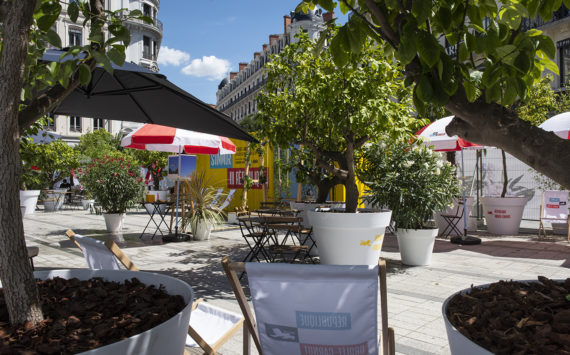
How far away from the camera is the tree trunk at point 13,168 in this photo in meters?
1.71

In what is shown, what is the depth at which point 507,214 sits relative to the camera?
9.86 m

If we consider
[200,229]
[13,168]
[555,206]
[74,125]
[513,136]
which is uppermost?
[74,125]

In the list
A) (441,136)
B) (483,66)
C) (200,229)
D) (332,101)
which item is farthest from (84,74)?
(441,136)

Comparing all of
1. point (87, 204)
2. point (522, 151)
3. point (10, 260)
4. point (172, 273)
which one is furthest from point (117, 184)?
point (87, 204)

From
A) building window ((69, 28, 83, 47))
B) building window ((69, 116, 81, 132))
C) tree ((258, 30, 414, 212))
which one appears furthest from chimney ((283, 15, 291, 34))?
tree ((258, 30, 414, 212))

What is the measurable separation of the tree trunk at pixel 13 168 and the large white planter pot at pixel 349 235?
3.84 m

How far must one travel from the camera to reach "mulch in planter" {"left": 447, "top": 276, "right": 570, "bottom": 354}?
4.75 ft

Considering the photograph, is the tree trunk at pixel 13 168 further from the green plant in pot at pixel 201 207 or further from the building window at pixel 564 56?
the building window at pixel 564 56

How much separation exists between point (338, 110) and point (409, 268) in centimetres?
257

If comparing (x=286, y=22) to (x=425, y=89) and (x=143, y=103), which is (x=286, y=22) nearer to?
(x=143, y=103)

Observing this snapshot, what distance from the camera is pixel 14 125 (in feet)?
5.70

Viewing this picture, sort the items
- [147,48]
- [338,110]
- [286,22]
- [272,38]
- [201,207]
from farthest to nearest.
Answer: [272,38] → [286,22] → [147,48] → [201,207] → [338,110]

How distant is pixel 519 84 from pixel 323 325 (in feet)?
3.95

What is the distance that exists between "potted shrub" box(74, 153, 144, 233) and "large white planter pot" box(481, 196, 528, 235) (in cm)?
863
